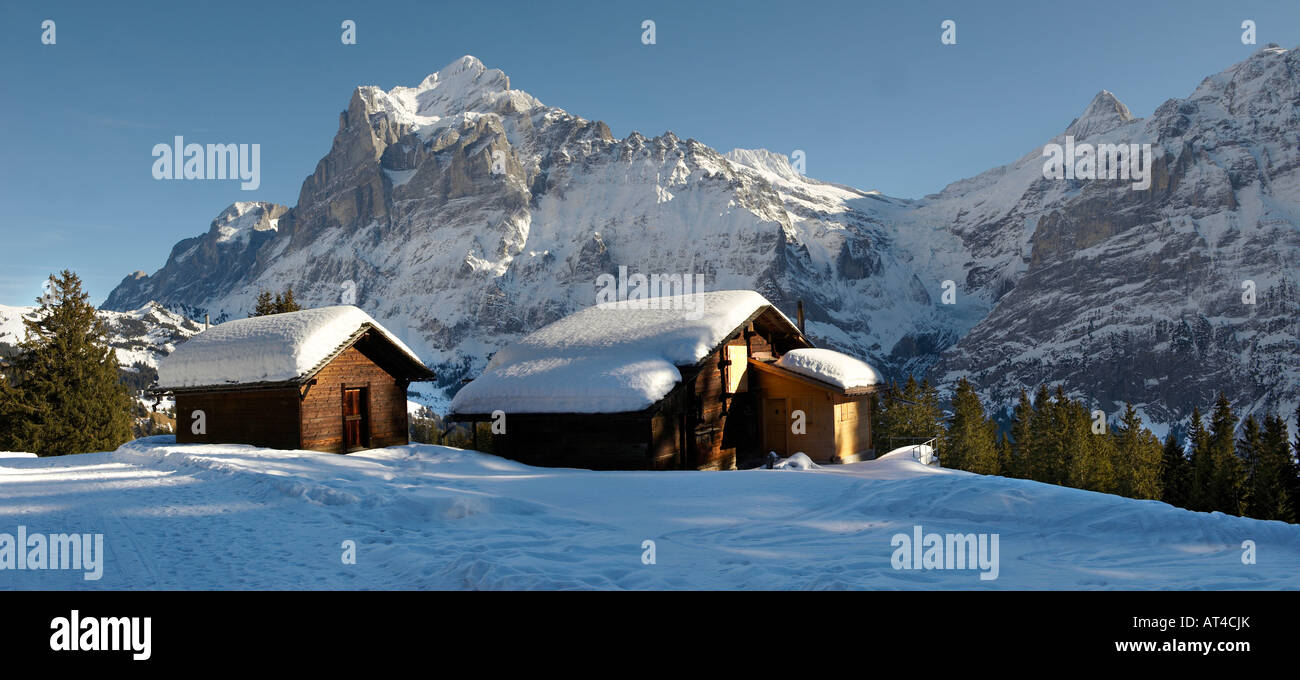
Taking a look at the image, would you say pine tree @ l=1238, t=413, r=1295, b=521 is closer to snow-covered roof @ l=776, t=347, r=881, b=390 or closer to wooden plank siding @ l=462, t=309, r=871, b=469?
snow-covered roof @ l=776, t=347, r=881, b=390

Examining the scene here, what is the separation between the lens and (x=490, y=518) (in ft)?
36.9

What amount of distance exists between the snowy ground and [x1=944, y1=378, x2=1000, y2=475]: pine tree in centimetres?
5311

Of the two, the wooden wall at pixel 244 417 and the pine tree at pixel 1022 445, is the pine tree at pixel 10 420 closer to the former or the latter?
the wooden wall at pixel 244 417

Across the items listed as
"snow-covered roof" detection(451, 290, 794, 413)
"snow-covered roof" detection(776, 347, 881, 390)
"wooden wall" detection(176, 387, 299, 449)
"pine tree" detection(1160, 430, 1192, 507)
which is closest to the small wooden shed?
"wooden wall" detection(176, 387, 299, 449)

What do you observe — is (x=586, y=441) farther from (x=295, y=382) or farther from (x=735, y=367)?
(x=295, y=382)

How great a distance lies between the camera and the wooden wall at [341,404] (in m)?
22.7

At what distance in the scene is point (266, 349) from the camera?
23000mm

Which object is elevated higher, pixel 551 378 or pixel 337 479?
pixel 551 378

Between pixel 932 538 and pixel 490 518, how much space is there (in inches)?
241

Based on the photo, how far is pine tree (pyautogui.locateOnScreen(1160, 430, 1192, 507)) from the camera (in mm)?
59344

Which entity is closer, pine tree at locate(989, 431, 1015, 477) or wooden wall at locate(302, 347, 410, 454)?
wooden wall at locate(302, 347, 410, 454)
